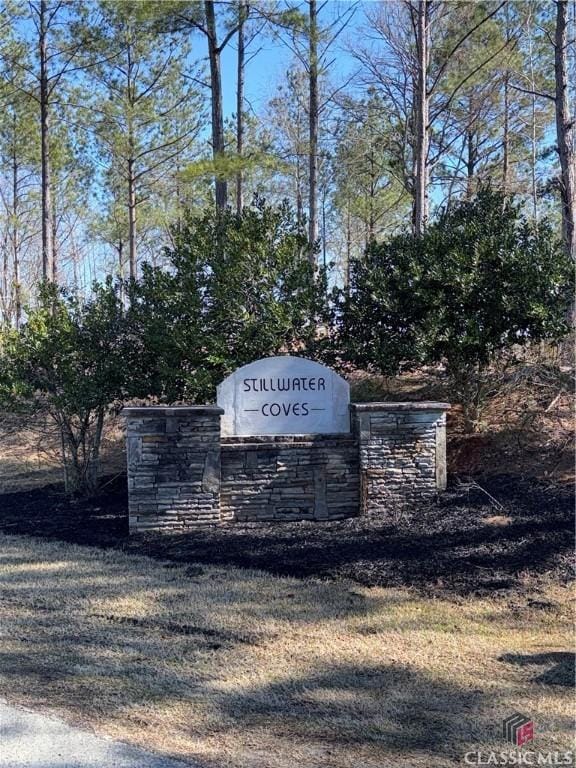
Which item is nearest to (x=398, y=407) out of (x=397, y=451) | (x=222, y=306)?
(x=397, y=451)

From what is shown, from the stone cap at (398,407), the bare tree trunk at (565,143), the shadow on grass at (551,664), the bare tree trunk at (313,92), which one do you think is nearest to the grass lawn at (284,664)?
the shadow on grass at (551,664)

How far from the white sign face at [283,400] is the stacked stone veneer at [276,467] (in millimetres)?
216

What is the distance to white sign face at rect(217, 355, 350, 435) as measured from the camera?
7.31m

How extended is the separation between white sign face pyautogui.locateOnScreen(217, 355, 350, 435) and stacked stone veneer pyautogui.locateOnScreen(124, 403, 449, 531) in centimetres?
22

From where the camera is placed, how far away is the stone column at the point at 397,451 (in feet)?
23.3

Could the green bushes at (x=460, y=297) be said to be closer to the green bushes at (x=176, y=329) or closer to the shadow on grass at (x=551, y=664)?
the green bushes at (x=176, y=329)

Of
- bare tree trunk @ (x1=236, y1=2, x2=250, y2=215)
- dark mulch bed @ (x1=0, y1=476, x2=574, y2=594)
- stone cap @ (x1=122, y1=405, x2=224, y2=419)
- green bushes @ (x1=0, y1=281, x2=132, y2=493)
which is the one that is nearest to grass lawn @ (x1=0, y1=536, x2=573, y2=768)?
dark mulch bed @ (x1=0, y1=476, x2=574, y2=594)

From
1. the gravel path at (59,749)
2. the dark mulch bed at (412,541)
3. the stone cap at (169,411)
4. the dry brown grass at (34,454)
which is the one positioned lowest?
the gravel path at (59,749)

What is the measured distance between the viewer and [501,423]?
342 inches

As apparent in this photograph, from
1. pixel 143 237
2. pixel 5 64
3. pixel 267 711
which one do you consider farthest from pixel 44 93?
pixel 267 711

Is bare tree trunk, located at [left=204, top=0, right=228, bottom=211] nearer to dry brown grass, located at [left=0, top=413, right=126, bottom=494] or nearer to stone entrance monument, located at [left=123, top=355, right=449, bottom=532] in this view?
dry brown grass, located at [left=0, top=413, right=126, bottom=494]

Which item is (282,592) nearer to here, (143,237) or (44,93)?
(44,93)

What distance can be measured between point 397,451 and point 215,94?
833 centimetres

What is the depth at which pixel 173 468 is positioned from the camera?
686cm
